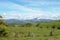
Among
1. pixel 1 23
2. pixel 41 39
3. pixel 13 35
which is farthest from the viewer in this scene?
pixel 1 23

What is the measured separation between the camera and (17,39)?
26000 mm

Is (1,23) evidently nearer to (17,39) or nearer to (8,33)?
(8,33)

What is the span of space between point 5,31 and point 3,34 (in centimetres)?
63

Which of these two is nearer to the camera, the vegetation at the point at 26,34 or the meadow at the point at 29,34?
the meadow at the point at 29,34

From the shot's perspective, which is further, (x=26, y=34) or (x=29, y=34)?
(x=26, y=34)

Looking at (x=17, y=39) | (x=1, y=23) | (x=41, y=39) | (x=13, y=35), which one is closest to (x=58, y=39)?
(x=41, y=39)

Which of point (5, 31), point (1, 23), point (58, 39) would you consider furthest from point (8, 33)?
point (58, 39)

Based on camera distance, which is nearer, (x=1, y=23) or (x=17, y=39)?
(x=17, y=39)

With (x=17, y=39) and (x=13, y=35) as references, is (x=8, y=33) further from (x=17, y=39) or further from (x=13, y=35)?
(x=17, y=39)

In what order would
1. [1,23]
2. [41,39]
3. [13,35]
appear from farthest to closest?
[1,23] < [13,35] < [41,39]

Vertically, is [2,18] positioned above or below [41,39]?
above

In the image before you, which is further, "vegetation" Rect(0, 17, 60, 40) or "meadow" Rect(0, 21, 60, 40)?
"vegetation" Rect(0, 17, 60, 40)

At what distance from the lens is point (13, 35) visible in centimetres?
3003

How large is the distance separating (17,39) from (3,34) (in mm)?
5398
